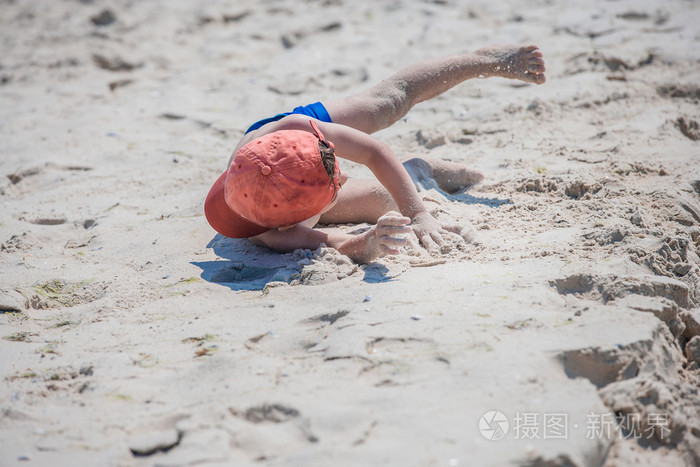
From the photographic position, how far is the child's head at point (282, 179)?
7.59ft

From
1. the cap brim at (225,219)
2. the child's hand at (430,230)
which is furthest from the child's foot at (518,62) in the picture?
the cap brim at (225,219)

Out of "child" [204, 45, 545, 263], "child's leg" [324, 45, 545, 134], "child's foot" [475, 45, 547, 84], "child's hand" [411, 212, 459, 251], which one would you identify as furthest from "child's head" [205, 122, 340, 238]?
"child's foot" [475, 45, 547, 84]

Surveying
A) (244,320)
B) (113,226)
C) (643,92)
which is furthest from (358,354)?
(643,92)

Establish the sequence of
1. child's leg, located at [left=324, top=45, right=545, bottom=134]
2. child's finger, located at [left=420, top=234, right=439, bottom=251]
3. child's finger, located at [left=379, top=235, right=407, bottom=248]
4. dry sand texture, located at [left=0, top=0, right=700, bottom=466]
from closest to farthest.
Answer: dry sand texture, located at [left=0, top=0, right=700, bottom=466] → child's finger, located at [left=379, top=235, right=407, bottom=248] → child's finger, located at [left=420, top=234, right=439, bottom=251] → child's leg, located at [left=324, top=45, right=545, bottom=134]

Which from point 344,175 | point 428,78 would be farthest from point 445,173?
point 344,175

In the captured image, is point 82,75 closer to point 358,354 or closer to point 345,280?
point 345,280

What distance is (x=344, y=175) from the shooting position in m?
2.79

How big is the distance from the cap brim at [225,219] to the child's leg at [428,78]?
0.80 meters

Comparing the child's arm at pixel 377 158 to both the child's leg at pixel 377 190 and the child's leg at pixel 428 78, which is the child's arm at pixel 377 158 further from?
the child's leg at pixel 428 78

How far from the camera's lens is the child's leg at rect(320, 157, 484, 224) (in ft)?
9.60

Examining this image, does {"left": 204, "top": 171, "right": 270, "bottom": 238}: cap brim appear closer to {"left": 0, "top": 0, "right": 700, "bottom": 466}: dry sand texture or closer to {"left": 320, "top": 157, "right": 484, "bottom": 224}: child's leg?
{"left": 0, "top": 0, "right": 700, "bottom": 466}: dry sand texture

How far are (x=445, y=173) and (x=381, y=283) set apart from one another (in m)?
1.11

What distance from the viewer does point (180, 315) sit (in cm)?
219

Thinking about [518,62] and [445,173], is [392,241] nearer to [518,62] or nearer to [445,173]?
[445,173]
